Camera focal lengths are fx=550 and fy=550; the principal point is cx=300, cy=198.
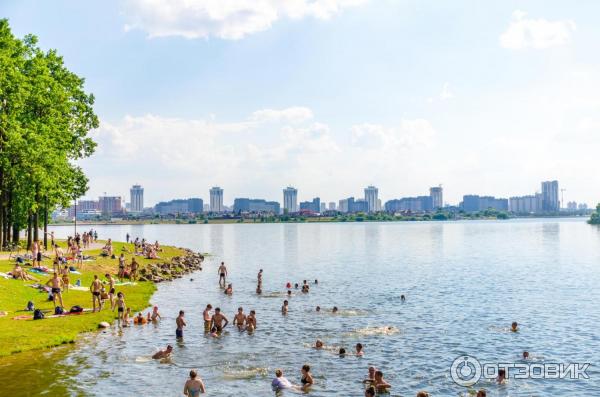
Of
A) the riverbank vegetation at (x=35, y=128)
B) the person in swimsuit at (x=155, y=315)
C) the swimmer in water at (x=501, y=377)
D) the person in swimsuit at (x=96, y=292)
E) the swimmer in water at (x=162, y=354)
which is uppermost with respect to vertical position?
the riverbank vegetation at (x=35, y=128)

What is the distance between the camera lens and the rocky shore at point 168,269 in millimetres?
67688

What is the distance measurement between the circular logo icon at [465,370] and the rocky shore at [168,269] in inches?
1663

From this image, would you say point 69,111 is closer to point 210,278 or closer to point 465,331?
point 210,278

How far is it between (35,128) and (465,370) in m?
47.7

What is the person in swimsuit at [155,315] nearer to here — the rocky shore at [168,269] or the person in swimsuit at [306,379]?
the person in swimsuit at [306,379]

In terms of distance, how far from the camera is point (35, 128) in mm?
56656

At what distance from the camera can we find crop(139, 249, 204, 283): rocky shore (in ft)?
222

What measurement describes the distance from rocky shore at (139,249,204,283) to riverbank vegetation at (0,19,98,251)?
14.2 m

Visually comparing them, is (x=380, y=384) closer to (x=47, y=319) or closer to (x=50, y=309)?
(x=47, y=319)

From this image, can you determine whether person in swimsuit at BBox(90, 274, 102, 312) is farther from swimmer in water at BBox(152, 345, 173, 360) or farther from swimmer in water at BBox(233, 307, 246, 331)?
swimmer in water at BBox(152, 345, 173, 360)

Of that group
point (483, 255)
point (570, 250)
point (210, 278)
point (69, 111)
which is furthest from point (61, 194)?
point (570, 250)

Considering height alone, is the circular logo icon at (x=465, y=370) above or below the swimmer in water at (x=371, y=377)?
below

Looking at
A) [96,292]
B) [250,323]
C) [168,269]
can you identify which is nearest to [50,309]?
[96,292]

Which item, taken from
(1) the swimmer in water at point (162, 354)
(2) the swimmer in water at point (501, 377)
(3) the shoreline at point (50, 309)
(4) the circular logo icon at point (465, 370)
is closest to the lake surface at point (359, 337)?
(2) the swimmer in water at point (501, 377)
